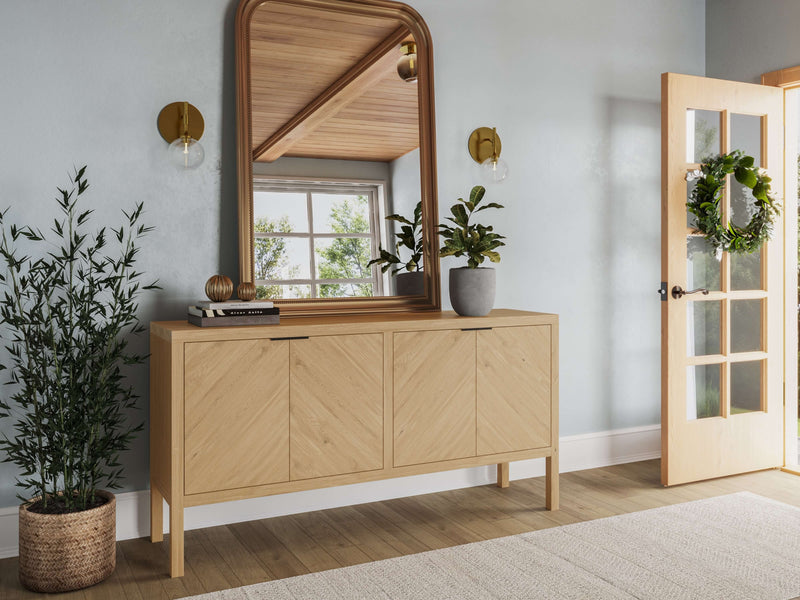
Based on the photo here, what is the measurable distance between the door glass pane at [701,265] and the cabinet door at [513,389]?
94 cm

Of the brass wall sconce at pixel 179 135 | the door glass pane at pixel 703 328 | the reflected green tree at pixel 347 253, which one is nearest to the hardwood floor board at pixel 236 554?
the reflected green tree at pixel 347 253

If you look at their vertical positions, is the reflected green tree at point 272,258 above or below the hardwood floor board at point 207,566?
above

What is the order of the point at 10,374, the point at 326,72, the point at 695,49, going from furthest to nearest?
the point at 695,49
the point at 326,72
the point at 10,374

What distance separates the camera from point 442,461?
2893 millimetres

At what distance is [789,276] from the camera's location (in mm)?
3744

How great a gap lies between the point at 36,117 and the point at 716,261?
3.17m

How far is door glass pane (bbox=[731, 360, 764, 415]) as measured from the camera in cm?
363

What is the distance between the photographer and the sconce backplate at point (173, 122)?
2.83 metres


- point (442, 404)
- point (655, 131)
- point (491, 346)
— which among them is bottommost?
point (442, 404)

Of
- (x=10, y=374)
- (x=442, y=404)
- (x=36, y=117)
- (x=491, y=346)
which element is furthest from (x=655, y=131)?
(x=10, y=374)

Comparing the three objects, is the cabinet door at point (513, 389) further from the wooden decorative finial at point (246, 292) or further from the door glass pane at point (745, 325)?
the door glass pane at point (745, 325)

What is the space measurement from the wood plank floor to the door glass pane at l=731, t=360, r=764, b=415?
14.0 inches

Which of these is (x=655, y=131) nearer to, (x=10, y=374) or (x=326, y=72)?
(x=326, y=72)

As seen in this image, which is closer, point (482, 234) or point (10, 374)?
point (10, 374)
